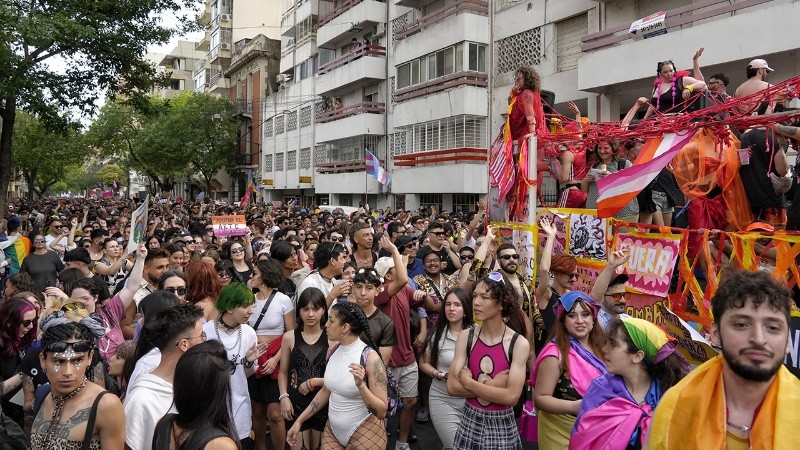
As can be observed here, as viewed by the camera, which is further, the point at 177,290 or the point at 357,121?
the point at 357,121

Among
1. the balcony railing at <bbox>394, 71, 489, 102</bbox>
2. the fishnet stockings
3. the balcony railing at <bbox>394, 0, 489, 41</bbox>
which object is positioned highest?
the balcony railing at <bbox>394, 0, 489, 41</bbox>

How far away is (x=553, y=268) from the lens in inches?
218

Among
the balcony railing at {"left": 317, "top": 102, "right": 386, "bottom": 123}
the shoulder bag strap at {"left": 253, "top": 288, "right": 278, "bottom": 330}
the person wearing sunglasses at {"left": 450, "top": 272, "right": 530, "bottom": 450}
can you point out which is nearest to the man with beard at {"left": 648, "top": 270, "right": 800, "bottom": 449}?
the person wearing sunglasses at {"left": 450, "top": 272, "right": 530, "bottom": 450}

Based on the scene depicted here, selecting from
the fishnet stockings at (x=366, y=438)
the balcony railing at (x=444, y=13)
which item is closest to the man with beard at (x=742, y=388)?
the fishnet stockings at (x=366, y=438)

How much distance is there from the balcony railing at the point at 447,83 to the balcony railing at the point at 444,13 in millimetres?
2393

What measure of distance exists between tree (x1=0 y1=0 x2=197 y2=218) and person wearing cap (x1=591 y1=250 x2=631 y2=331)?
11.9 metres

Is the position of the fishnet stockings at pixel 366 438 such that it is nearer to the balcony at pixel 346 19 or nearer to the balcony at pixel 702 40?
the balcony at pixel 702 40

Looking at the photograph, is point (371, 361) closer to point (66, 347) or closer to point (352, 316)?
point (352, 316)

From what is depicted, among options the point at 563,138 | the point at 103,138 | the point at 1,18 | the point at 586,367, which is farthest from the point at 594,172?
the point at 103,138

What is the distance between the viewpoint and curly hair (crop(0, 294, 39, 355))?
14.7 ft

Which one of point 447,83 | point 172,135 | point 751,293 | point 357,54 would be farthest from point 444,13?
point 172,135

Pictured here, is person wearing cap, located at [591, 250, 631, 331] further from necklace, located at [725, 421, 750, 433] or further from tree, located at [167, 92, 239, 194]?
tree, located at [167, 92, 239, 194]

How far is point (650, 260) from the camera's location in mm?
5156

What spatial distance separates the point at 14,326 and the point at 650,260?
16.4 feet
